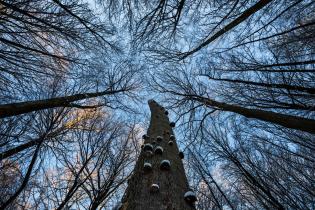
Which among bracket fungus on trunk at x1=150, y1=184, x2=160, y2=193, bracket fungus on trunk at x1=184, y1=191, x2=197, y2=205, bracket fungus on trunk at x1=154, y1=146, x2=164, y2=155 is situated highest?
bracket fungus on trunk at x1=154, y1=146, x2=164, y2=155

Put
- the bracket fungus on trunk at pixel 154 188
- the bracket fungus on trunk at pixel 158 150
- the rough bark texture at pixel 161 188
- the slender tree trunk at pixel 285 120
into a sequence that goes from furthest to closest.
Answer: the bracket fungus on trunk at pixel 158 150 → the slender tree trunk at pixel 285 120 → the bracket fungus on trunk at pixel 154 188 → the rough bark texture at pixel 161 188

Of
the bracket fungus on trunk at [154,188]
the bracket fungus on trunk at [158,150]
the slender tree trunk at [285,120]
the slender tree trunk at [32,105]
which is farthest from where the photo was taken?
the slender tree trunk at [32,105]

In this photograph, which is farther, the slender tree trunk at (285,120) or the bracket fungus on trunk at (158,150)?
the bracket fungus on trunk at (158,150)

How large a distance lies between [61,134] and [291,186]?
20.0 feet

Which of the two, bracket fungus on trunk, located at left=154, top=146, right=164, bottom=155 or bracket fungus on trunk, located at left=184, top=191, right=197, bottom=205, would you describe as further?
bracket fungus on trunk, located at left=154, top=146, right=164, bottom=155

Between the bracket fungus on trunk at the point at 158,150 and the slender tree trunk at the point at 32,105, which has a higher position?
the slender tree trunk at the point at 32,105

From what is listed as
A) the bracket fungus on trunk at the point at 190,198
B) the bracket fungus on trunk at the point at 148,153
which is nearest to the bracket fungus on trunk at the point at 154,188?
the bracket fungus on trunk at the point at 190,198

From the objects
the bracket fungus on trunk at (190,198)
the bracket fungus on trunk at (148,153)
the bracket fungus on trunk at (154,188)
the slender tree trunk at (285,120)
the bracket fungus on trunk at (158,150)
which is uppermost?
the slender tree trunk at (285,120)

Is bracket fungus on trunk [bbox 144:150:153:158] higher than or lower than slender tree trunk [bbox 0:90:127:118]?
lower

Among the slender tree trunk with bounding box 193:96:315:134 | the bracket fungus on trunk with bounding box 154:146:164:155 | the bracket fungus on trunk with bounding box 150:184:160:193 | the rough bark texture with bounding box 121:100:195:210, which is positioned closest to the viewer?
the rough bark texture with bounding box 121:100:195:210

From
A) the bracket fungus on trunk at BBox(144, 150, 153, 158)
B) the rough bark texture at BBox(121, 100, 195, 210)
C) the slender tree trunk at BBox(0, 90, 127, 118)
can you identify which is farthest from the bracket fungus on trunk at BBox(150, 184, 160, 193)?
the slender tree trunk at BBox(0, 90, 127, 118)

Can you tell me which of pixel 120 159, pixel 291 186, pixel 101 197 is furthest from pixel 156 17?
pixel 291 186

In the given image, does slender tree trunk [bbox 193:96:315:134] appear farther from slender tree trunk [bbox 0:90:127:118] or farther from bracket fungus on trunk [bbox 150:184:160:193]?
slender tree trunk [bbox 0:90:127:118]

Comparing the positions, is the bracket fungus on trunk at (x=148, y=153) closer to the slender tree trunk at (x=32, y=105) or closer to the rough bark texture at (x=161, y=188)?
the rough bark texture at (x=161, y=188)
